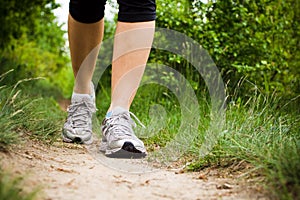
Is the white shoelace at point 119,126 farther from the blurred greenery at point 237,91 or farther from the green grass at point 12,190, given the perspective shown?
the green grass at point 12,190

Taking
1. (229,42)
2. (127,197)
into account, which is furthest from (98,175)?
(229,42)

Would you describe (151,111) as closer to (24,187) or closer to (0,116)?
(0,116)

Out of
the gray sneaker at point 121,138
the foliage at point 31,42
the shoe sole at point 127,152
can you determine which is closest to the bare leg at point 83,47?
the gray sneaker at point 121,138

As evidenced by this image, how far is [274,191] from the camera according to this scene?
50.9 inches

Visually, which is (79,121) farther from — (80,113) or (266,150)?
(266,150)

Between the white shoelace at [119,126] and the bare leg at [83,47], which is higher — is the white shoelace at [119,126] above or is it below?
below

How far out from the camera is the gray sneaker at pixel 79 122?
2.26 m

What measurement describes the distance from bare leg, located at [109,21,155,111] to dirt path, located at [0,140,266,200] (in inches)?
12.0

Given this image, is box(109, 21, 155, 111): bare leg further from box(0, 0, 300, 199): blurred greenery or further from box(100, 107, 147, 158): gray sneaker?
box(0, 0, 300, 199): blurred greenery

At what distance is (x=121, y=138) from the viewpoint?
74.2 inches

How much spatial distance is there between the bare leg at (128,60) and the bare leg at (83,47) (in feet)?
1.00

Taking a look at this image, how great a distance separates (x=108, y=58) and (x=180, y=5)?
1539 mm

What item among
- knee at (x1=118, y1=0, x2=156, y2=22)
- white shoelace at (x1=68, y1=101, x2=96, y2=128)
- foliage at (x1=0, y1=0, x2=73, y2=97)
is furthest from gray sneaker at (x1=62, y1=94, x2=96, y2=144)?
foliage at (x1=0, y1=0, x2=73, y2=97)

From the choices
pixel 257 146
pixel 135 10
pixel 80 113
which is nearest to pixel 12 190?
pixel 257 146
